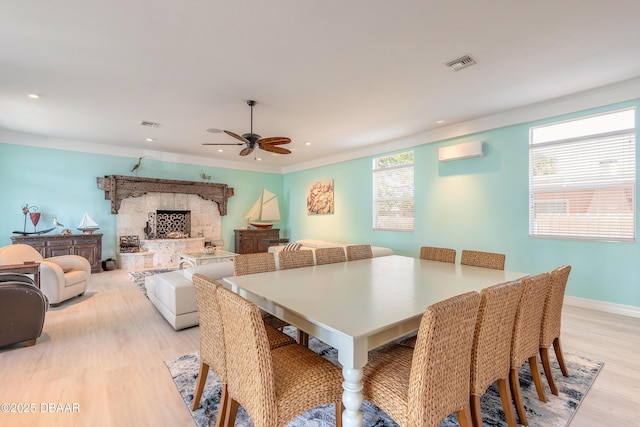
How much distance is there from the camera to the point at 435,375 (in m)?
1.16

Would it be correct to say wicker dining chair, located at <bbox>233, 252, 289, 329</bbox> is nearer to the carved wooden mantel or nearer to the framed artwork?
the framed artwork

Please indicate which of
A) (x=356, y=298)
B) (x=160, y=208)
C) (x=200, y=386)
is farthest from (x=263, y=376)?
(x=160, y=208)

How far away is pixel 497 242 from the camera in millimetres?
4410

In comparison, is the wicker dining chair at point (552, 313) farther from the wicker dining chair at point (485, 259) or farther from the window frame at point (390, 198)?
the window frame at point (390, 198)

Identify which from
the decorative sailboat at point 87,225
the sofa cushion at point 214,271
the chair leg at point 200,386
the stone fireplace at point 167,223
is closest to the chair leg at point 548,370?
the chair leg at point 200,386

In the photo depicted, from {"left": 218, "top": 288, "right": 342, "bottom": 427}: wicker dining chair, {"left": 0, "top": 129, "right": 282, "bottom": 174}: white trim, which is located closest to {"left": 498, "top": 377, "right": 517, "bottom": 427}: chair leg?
{"left": 218, "top": 288, "right": 342, "bottom": 427}: wicker dining chair

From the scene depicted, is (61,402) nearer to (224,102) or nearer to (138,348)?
(138,348)

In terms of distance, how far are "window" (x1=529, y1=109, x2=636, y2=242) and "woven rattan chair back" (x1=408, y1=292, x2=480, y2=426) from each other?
3652 millimetres

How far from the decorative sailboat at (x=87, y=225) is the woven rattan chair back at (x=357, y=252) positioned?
5.66 m

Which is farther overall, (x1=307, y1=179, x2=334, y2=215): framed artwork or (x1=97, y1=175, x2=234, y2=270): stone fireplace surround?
(x1=307, y1=179, x2=334, y2=215): framed artwork

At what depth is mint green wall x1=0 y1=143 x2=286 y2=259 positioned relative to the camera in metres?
5.45

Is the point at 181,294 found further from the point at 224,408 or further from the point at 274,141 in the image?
the point at 274,141

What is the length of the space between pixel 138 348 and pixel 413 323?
254 centimetres

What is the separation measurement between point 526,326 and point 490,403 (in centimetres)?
61
